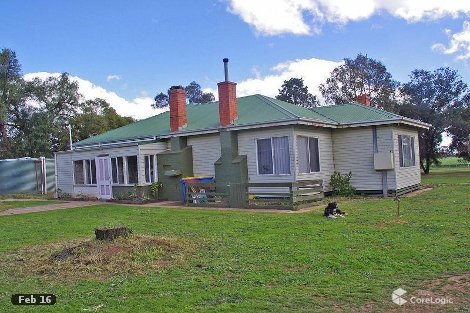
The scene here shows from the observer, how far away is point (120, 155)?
21375mm

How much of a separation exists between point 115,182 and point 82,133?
23.1 meters

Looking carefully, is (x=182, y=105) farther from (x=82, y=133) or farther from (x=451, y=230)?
(x=82, y=133)

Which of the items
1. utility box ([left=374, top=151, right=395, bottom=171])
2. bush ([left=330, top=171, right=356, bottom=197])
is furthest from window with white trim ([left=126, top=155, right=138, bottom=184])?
utility box ([left=374, top=151, right=395, bottom=171])

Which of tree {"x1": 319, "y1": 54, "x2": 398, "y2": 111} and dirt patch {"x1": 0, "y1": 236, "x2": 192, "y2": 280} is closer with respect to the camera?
dirt patch {"x1": 0, "y1": 236, "x2": 192, "y2": 280}

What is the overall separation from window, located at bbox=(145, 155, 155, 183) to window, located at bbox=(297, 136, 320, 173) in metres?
7.20

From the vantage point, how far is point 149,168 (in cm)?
2125

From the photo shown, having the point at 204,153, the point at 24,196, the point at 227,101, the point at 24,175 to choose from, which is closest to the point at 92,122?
the point at 24,175

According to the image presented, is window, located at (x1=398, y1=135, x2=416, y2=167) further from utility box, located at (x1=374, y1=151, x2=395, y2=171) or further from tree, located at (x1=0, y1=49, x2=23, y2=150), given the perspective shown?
tree, located at (x1=0, y1=49, x2=23, y2=150)

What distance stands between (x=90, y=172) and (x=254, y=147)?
9479 mm

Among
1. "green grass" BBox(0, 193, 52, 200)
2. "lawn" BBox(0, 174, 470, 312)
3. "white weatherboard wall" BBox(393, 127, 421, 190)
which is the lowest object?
"lawn" BBox(0, 174, 470, 312)

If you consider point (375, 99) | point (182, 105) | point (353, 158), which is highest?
point (375, 99)

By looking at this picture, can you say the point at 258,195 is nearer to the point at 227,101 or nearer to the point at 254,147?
the point at 254,147

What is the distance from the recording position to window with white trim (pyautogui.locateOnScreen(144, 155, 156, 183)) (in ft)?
69.1

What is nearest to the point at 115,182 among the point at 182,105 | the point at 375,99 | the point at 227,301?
the point at 182,105
